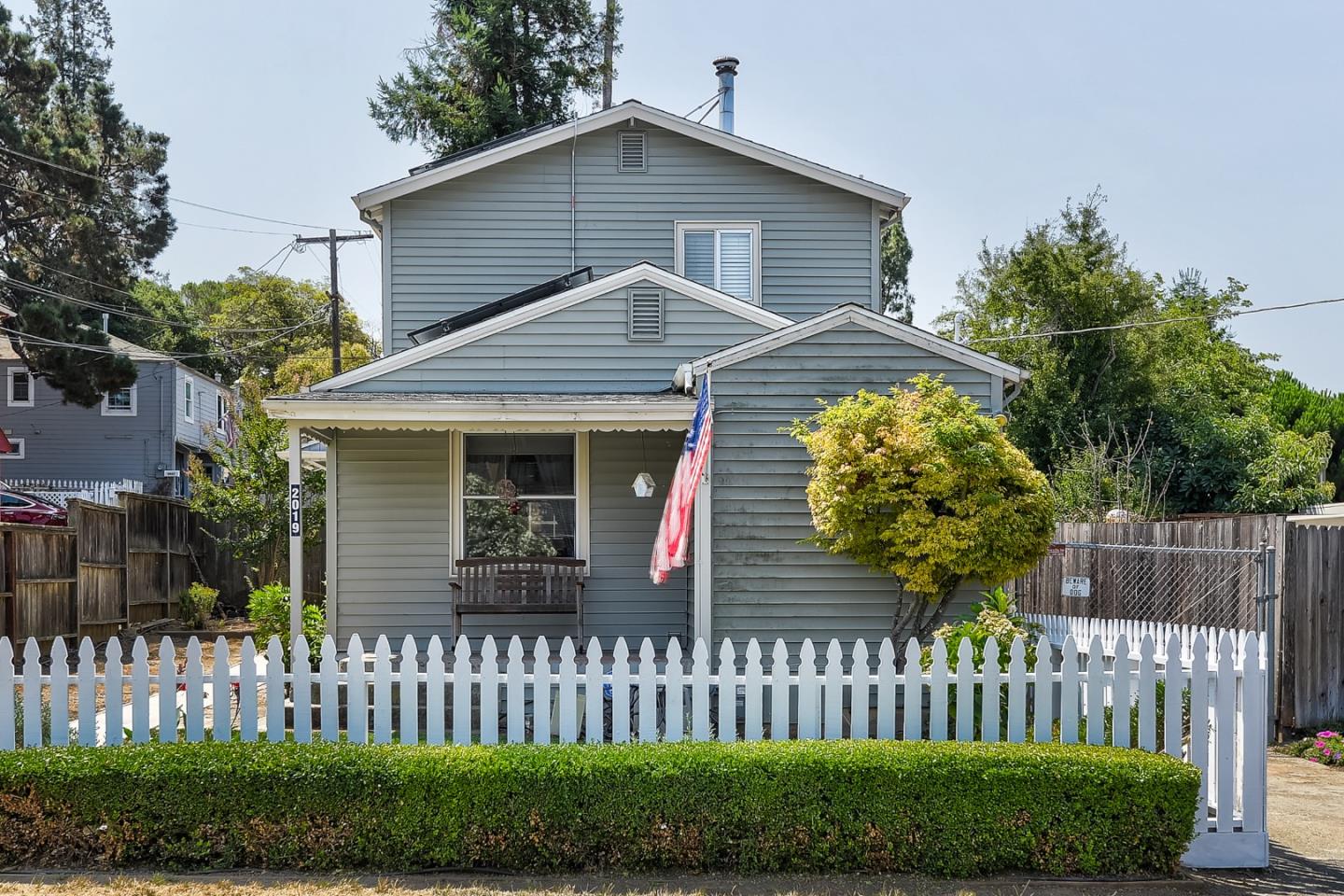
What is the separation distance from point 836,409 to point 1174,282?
101 ft

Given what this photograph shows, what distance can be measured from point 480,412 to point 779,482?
9.28 feet

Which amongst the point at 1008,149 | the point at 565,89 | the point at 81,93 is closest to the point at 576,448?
the point at 1008,149

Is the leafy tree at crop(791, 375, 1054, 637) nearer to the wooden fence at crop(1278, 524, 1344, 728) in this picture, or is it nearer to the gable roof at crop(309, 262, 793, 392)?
the gable roof at crop(309, 262, 793, 392)

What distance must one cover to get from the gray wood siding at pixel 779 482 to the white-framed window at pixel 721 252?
5.11m

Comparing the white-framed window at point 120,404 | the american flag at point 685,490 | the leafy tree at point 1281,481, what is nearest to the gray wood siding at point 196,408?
the white-framed window at point 120,404

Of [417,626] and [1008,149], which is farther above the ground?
[1008,149]

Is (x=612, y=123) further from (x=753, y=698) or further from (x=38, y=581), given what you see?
(x=753, y=698)

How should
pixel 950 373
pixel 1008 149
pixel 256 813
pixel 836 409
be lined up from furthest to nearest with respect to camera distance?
pixel 1008 149 < pixel 950 373 < pixel 836 409 < pixel 256 813

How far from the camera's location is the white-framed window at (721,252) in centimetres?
1567

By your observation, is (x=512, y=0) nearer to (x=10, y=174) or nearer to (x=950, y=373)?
(x=10, y=174)

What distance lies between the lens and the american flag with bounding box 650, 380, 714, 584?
993 cm

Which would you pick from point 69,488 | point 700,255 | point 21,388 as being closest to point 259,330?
point 21,388

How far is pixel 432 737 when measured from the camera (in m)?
7.10

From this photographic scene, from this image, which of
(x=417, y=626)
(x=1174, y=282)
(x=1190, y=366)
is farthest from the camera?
(x=1174, y=282)
